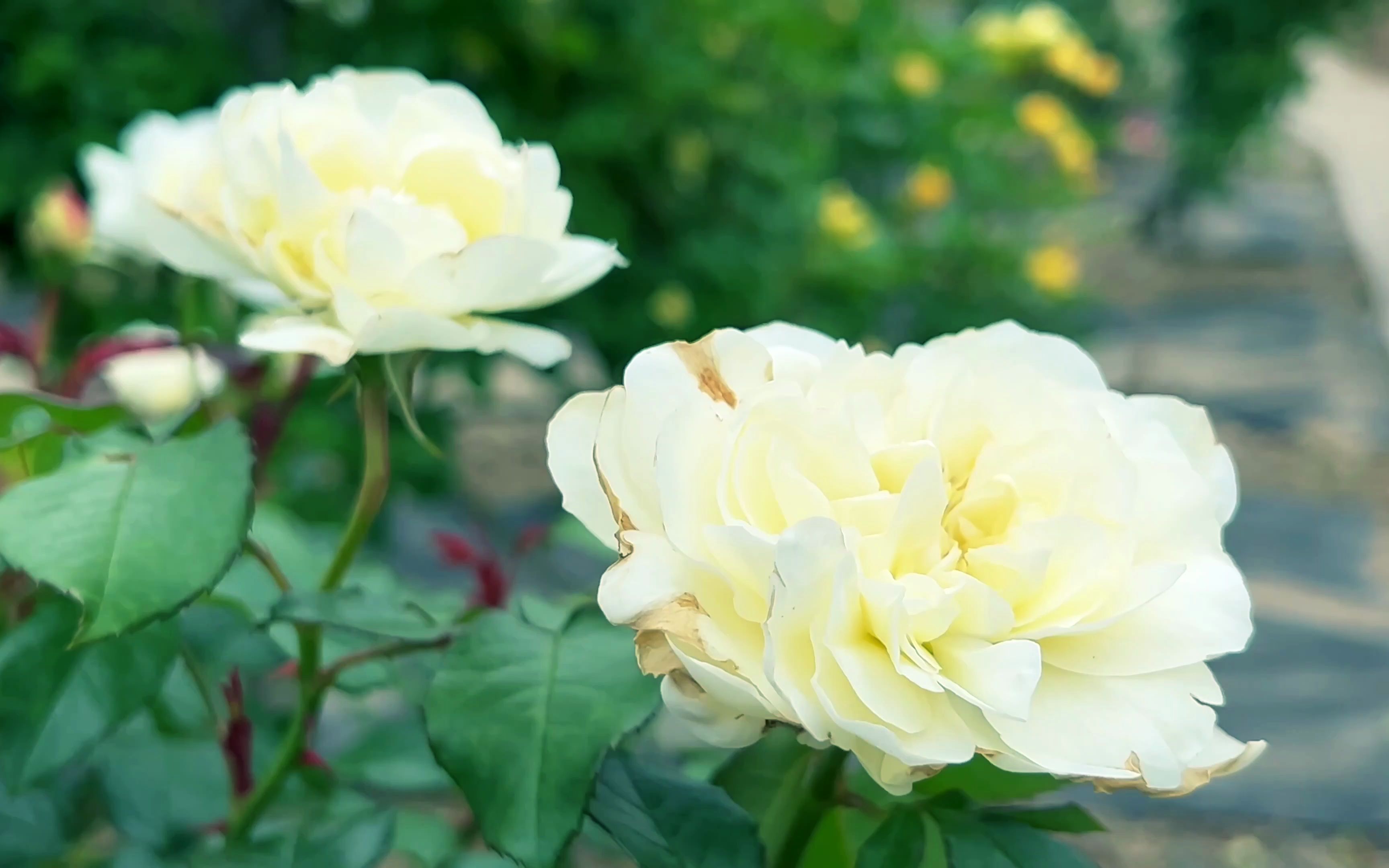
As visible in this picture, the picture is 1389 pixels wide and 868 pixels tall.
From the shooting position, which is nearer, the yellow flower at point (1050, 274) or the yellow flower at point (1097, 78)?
the yellow flower at point (1050, 274)

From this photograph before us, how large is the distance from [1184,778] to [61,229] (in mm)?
677

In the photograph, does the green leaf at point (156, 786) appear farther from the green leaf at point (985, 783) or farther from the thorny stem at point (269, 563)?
the green leaf at point (985, 783)

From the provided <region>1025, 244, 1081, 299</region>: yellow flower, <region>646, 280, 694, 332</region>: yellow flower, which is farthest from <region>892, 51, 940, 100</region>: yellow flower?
<region>646, 280, 694, 332</region>: yellow flower

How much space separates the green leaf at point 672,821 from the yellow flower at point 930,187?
6.12 ft

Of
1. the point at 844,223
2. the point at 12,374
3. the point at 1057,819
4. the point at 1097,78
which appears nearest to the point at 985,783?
the point at 1057,819

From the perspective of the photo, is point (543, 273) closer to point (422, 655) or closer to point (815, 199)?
point (422, 655)

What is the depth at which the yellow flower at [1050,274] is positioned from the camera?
A: 6.97 ft

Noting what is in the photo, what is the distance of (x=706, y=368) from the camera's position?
0.96 ft

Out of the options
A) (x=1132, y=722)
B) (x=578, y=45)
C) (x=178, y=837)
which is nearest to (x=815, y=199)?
(x=578, y=45)

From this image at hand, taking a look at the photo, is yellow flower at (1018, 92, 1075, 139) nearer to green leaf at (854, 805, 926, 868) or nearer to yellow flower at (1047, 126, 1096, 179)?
yellow flower at (1047, 126, 1096, 179)

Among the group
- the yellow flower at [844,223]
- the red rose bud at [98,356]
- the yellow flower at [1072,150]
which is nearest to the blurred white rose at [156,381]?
the red rose bud at [98,356]

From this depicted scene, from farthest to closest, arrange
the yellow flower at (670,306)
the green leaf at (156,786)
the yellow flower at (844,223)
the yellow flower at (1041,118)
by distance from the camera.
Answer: the yellow flower at (1041,118) → the yellow flower at (844,223) → the yellow flower at (670,306) → the green leaf at (156,786)

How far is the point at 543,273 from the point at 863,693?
0.51 ft

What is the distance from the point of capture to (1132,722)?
26 centimetres
